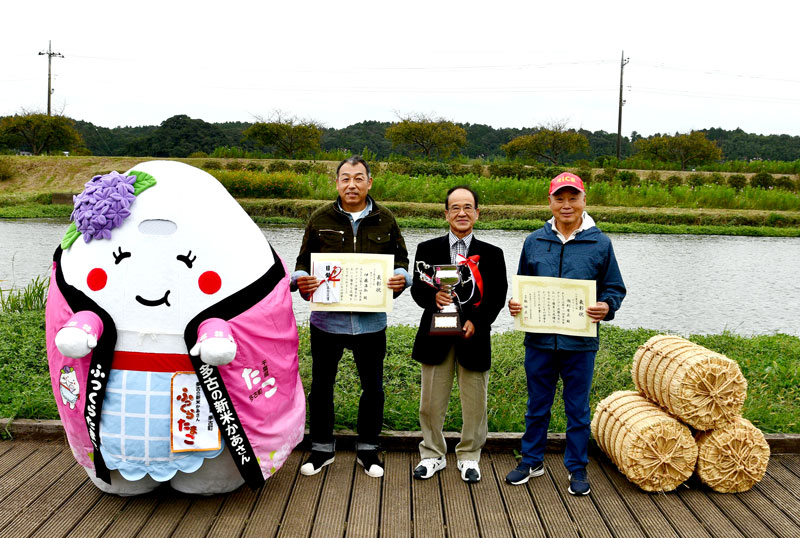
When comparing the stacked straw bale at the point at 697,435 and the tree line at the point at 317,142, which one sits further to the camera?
the tree line at the point at 317,142

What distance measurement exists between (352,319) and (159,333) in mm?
1038

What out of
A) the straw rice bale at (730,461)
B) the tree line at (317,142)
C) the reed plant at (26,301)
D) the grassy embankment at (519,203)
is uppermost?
the tree line at (317,142)

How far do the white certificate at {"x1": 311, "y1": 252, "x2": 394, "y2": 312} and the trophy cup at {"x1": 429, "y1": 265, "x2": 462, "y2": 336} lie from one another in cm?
27

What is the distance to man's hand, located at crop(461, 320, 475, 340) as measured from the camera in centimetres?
348

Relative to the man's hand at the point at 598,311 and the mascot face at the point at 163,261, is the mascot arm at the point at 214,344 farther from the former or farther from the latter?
the man's hand at the point at 598,311

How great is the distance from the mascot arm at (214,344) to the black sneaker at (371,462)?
1223 mm

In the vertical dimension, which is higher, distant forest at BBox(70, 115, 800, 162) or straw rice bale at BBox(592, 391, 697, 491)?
distant forest at BBox(70, 115, 800, 162)

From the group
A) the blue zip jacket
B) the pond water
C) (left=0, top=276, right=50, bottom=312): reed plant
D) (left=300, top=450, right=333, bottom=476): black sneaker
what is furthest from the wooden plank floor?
the pond water

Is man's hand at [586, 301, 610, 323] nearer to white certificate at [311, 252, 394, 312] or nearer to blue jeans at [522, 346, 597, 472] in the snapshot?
blue jeans at [522, 346, 597, 472]

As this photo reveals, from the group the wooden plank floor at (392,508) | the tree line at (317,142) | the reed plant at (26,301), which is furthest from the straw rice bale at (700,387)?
the tree line at (317,142)

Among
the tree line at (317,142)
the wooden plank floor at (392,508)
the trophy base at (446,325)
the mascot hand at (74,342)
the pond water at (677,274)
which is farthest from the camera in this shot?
the tree line at (317,142)

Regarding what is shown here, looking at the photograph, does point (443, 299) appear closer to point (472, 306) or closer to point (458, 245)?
point (472, 306)

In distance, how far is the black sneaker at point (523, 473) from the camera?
3566mm

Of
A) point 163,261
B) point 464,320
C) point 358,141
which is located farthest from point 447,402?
point 358,141
